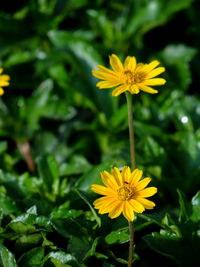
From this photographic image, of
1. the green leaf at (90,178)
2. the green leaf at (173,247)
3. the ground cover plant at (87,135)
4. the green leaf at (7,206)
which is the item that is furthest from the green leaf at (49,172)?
the green leaf at (173,247)

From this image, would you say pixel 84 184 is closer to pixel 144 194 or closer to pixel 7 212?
pixel 7 212

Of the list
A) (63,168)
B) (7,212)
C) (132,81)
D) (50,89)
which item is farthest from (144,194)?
(50,89)

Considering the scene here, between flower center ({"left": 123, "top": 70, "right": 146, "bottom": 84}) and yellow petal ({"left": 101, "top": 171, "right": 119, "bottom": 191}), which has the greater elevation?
flower center ({"left": 123, "top": 70, "right": 146, "bottom": 84})

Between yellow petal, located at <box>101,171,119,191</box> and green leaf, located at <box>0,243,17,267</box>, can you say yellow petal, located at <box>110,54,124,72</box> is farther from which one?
green leaf, located at <box>0,243,17,267</box>

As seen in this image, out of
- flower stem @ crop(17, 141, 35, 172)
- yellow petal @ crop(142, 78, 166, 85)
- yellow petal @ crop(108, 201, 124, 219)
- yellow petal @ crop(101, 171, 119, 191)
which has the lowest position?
yellow petal @ crop(108, 201, 124, 219)

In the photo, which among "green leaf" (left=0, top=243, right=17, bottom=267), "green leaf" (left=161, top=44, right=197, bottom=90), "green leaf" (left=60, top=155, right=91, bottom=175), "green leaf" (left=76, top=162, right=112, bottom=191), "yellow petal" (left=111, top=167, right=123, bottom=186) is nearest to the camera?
"yellow petal" (left=111, top=167, right=123, bottom=186)

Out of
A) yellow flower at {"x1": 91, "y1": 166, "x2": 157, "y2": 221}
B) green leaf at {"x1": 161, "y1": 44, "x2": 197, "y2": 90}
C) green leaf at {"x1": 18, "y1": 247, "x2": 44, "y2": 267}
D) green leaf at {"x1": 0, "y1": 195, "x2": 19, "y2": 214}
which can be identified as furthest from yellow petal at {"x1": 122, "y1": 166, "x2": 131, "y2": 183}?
green leaf at {"x1": 161, "y1": 44, "x2": 197, "y2": 90}
